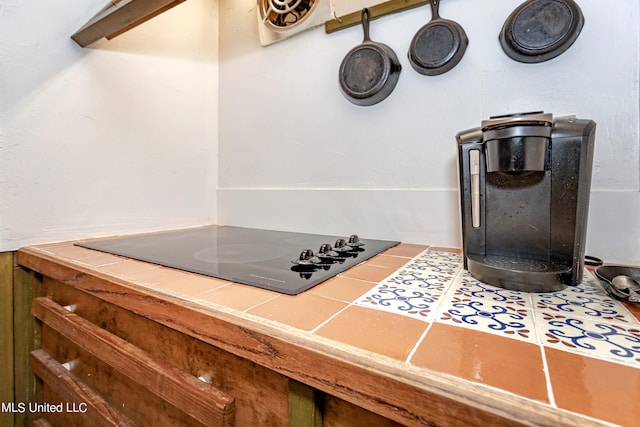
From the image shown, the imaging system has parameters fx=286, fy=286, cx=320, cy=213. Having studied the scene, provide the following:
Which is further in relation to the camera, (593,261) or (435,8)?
(435,8)

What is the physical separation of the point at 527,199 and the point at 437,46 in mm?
552

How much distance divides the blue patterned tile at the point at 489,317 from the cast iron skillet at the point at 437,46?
2.35 feet

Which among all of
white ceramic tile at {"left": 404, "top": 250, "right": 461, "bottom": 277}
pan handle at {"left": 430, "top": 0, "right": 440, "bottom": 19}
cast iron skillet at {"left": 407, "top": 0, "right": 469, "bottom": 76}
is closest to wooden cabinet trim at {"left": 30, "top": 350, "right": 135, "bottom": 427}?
white ceramic tile at {"left": 404, "top": 250, "right": 461, "bottom": 277}

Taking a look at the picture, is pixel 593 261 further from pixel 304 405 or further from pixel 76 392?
pixel 76 392

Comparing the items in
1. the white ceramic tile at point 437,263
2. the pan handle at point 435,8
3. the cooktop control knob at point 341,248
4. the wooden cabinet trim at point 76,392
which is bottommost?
the wooden cabinet trim at point 76,392

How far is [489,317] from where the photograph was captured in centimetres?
39

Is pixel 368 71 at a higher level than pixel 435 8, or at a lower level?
lower

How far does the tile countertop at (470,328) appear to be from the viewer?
25cm

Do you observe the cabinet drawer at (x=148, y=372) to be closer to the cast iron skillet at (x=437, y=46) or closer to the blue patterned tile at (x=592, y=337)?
the blue patterned tile at (x=592, y=337)

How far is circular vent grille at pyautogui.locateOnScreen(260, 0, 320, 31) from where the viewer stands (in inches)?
43.1

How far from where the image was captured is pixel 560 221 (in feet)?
1.81

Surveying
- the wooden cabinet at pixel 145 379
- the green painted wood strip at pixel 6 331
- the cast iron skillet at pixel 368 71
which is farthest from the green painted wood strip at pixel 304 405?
the green painted wood strip at pixel 6 331

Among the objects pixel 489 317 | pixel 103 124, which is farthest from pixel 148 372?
pixel 103 124

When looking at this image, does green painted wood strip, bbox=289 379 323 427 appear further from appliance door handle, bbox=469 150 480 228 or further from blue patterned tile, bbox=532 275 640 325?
appliance door handle, bbox=469 150 480 228
